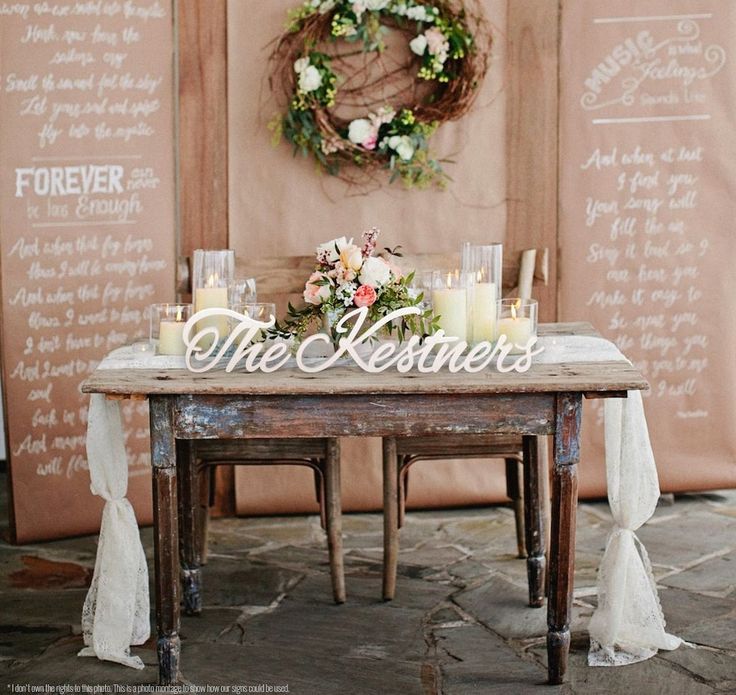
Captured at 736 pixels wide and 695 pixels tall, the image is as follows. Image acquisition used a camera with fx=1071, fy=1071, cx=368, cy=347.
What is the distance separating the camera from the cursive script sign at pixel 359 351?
104 inches

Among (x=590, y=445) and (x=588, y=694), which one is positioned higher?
(x=590, y=445)

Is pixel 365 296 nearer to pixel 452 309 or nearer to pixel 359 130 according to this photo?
pixel 452 309

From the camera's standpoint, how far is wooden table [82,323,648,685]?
2537 mm

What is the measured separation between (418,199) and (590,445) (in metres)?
1.17

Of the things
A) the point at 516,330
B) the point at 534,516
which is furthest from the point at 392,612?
the point at 516,330

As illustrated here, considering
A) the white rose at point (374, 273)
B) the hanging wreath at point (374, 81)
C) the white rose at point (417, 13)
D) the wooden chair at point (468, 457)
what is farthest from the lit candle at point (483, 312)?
the white rose at point (417, 13)

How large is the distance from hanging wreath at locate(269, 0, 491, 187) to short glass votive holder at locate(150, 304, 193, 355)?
1.25m

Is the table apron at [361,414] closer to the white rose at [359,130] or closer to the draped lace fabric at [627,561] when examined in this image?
the draped lace fabric at [627,561]

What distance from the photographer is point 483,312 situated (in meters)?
2.78

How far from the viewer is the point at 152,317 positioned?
2.88 metres

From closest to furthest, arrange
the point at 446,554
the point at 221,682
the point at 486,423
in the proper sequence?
the point at 486,423, the point at 221,682, the point at 446,554

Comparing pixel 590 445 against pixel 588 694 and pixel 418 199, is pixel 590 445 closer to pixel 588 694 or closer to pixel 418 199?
pixel 418 199

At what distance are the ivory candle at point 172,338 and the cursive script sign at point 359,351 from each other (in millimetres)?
32

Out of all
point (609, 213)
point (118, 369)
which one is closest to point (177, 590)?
point (118, 369)
